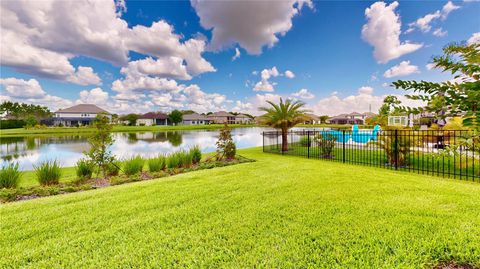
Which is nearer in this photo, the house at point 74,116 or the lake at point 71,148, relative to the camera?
the lake at point 71,148

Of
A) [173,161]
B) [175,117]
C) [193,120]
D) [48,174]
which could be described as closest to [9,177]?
[48,174]

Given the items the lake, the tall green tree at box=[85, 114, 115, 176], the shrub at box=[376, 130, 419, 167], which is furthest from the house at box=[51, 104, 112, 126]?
the shrub at box=[376, 130, 419, 167]

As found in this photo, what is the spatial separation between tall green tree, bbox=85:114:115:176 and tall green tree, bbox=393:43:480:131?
8.40 meters

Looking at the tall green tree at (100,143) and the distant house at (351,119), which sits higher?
the distant house at (351,119)

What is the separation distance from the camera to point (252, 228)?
271 cm

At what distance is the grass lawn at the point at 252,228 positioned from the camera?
2.13 m

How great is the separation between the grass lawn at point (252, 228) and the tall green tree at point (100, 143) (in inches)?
127

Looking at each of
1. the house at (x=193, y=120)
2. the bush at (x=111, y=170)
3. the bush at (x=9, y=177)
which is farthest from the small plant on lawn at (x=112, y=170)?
the house at (x=193, y=120)

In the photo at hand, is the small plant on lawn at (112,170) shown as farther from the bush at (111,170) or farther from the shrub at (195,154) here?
the shrub at (195,154)

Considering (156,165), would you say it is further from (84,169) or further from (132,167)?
(84,169)

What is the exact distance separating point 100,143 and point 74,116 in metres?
77.7

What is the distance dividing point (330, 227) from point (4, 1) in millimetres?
13835

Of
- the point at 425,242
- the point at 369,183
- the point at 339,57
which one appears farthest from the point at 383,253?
the point at 339,57

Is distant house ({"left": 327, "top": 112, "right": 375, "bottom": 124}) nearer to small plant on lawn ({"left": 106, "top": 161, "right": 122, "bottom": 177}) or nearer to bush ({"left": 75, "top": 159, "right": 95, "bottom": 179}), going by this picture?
small plant on lawn ({"left": 106, "top": 161, "right": 122, "bottom": 177})
